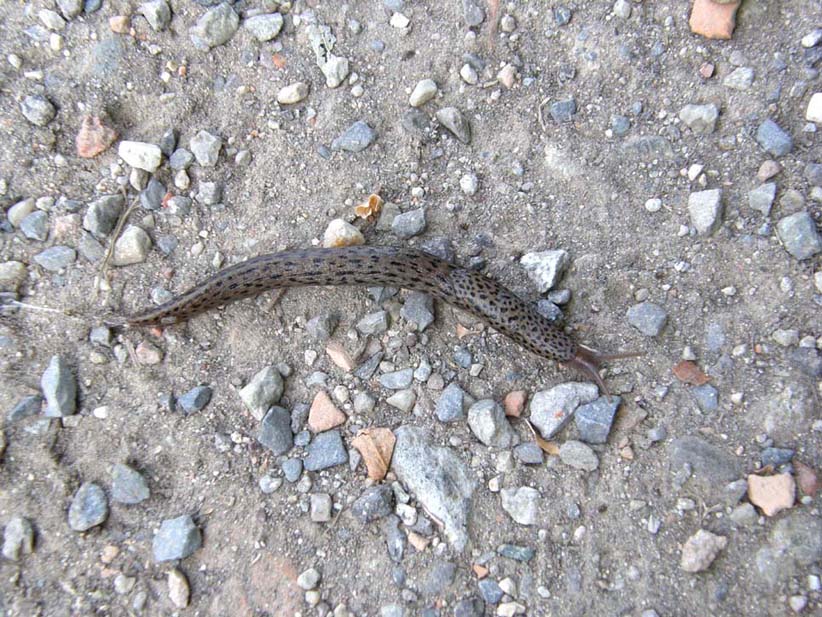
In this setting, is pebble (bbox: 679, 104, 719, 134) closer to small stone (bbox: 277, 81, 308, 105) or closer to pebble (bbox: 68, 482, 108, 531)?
small stone (bbox: 277, 81, 308, 105)

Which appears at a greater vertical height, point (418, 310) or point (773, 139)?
point (773, 139)

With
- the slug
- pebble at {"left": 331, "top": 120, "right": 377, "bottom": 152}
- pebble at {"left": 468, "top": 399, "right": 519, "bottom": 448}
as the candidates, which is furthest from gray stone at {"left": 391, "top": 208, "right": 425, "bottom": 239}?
pebble at {"left": 468, "top": 399, "right": 519, "bottom": 448}

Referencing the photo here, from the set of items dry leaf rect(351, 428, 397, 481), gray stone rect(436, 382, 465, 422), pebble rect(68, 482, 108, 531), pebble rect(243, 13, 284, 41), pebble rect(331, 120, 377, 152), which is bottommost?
pebble rect(68, 482, 108, 531)

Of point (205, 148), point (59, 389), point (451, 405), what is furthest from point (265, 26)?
point (451, 405)

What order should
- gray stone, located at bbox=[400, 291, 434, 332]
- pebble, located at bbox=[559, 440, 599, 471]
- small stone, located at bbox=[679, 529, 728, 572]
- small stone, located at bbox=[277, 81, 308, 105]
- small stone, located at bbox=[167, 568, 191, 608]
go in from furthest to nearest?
small stone, located at bbox=[277, 81, 308, 105], gray stone, located at bbox=[400, 291, 434, 332], pebble, located at bbox=[559, 440, 599, 471], small stone, located at bbox=[167, 568, 191, 608], small stone, located at bbox=[679, 529, 728, 572]

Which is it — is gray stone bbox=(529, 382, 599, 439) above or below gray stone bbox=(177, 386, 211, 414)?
above

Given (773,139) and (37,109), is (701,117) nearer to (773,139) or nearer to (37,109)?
(773,139)
